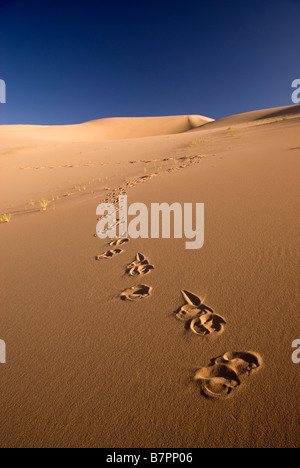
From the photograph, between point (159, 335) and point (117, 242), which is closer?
point (159, 335)

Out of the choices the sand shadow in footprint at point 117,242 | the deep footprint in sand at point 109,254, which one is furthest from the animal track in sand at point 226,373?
the sand shadow in footprint at point 117,242

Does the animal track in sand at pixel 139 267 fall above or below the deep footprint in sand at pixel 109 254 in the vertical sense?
below

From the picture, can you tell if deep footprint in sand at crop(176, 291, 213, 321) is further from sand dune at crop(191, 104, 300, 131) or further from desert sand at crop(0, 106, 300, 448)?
sand dune at crop(191, 104, 300, 131)

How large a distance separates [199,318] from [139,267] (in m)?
0.84

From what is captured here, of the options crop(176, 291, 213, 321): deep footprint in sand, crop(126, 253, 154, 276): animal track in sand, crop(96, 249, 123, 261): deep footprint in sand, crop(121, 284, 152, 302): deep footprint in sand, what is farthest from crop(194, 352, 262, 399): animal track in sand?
crop(96, 249, 123, 261): deep footprint in sand

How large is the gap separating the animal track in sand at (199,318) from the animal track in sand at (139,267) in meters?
0.55

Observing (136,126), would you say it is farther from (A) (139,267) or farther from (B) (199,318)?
(B) (199,318)

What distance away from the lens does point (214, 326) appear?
1396 mm

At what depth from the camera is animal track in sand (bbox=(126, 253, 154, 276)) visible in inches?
82.0

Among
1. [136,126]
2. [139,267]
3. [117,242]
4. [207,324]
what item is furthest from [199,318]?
[136,126]

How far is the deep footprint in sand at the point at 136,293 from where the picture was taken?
5.80 feet

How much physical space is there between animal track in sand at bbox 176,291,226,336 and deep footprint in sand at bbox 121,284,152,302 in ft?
1.05

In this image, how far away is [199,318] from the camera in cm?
146

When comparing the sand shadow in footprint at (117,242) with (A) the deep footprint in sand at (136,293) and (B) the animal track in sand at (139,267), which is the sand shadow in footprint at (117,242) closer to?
(B) the animal track in sand at (139,267)
